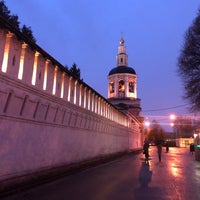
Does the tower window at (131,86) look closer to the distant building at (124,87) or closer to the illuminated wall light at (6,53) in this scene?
the distant building at (124,87)

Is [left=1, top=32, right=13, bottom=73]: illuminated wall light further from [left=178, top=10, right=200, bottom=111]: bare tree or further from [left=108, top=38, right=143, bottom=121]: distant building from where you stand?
[left=108, top=38, right=143, bottom=121]: distant building

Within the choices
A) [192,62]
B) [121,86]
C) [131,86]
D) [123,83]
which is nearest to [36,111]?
[192,62]

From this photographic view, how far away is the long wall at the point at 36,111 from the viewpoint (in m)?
7.63

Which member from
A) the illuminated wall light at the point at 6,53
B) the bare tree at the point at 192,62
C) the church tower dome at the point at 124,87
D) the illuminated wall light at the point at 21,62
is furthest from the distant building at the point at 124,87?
the illuminated wall light at the point at 6,53

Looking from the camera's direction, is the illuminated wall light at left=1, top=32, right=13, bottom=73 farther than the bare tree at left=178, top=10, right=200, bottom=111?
No

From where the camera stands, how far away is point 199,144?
69.2ft

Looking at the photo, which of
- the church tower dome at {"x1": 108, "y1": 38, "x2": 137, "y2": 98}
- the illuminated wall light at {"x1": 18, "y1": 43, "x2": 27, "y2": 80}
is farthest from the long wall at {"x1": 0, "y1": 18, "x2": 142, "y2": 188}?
the church tower dome at {"x1": 108, "y1": 38, "x2": 137, "y2": 98}

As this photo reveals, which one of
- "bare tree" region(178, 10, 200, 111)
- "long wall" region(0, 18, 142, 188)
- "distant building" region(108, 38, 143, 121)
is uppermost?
"distant building" region(108, 38, 143, 121)

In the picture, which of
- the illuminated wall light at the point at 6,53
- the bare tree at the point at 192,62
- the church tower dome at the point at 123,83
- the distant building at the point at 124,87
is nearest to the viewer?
the illuminated wall light at the point at 6,53

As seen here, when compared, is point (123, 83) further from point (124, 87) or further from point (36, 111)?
point (36, 111)

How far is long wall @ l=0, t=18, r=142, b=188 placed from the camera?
763cm

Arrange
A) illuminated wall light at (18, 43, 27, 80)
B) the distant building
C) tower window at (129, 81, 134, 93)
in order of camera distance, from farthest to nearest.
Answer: tower window at (129, 81, 134, 93)
the distant building
illuminated wall light at (18, 43, 27, 80)

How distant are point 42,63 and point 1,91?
9.84 ft

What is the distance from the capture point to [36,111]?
9188 mm
